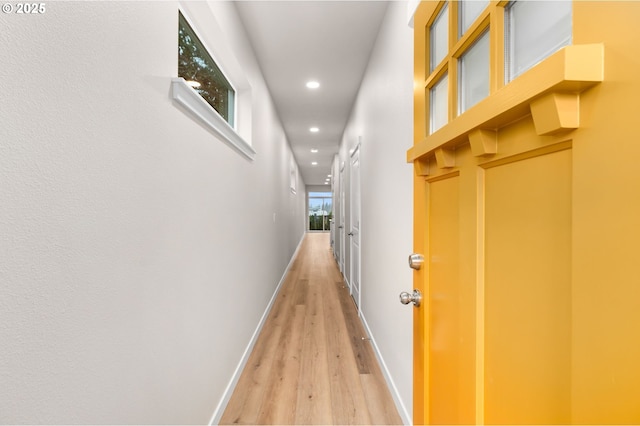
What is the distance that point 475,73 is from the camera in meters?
0.78

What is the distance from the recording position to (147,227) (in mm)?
958

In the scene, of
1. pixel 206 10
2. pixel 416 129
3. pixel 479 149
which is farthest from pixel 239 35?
pixel 479 149

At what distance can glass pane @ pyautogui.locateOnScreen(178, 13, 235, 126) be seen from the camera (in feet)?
4.79

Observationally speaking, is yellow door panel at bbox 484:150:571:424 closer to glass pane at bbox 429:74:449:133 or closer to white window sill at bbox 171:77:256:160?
glass pane at bbox 429:74:449:133

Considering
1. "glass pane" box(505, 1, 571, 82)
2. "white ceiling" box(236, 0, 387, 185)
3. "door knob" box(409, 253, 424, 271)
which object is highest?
"white ceiling" box(236, 0, 387, 185)

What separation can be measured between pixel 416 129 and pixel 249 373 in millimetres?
2081

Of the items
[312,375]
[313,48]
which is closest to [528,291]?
[312,375]

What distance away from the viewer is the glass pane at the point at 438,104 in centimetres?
95

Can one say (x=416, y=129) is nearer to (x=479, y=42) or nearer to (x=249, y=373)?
(x=479, y=42)

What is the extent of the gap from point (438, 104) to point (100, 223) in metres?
1.15

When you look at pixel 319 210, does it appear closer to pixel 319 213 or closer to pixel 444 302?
pixel 319 213

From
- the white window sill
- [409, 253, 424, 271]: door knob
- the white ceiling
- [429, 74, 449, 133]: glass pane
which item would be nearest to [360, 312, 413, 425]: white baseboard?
[409, 253, 424, 271]: door knob

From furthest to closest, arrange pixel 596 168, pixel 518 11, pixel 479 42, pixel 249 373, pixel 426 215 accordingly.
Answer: pixel 249 373 → pixel 426 215 → pixel 479 42 → pixel 518 11 → pixel 596 168

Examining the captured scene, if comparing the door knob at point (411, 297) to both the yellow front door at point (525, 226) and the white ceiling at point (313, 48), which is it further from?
the white ceiling at point (313, 48)
